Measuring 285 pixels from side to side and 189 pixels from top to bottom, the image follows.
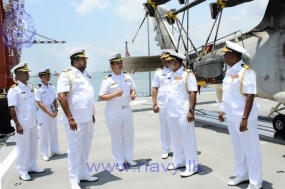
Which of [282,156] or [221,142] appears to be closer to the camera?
[282,156]

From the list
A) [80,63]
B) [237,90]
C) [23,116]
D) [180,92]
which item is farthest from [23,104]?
[237,90]

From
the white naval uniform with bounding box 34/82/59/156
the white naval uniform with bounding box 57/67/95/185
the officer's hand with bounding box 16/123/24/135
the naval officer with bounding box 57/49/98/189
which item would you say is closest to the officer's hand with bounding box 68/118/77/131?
the naval officer with bounding box 57/49/98/189

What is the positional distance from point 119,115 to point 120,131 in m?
0.28

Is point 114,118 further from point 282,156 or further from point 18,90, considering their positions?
point 282,156

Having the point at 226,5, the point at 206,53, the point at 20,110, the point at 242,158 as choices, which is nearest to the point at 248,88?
the point at 242,158

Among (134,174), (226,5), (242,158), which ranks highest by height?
(226,5)

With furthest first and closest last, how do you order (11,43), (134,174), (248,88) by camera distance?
1. (11,43)
2. (134,174)
3. (248,88)

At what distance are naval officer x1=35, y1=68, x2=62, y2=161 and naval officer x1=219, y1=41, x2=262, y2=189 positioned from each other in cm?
337

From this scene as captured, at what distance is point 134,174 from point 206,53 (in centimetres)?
494

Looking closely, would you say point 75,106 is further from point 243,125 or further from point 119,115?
point 243,125

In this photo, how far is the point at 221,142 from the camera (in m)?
5.70

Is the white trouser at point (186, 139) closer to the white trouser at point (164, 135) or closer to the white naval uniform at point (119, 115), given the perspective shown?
the white naval uniform at point (119, 115)

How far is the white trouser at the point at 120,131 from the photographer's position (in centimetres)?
426

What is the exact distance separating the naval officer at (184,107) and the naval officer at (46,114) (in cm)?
248
